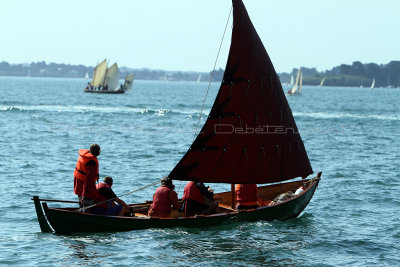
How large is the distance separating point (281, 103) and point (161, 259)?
21.2 ft

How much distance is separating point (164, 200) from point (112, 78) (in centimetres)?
12929

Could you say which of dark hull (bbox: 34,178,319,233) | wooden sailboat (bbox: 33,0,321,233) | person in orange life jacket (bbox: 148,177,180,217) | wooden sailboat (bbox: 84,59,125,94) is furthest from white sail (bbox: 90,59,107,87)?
person in orange life jacket (bbox: 148,177,180,217)

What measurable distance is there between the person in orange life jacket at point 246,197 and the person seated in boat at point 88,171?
4.59 m

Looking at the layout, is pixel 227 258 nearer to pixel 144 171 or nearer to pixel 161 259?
pixel 161 259

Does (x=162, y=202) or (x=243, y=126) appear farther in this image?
(x=243, y=126)

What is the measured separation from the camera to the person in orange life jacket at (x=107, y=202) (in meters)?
18.4

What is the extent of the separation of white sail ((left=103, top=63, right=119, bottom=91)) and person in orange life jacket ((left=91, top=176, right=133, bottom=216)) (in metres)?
122

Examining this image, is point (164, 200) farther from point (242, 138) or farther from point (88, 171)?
point (242, 138)

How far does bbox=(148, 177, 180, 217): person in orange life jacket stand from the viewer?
19125 millimetres

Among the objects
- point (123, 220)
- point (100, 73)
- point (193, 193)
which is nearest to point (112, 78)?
point (100, 73)

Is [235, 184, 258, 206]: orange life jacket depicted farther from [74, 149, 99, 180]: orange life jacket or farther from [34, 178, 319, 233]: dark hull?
[74, 149, 99, 180]: orange life jacket

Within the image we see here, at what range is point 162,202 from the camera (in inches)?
754

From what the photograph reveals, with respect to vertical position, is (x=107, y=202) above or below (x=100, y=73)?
below

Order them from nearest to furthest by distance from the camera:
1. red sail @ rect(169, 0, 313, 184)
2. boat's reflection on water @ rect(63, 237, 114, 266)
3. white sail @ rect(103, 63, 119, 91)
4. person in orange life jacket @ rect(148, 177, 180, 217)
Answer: boat's reflection on water @ rect(63, 237, 114, 266) → person in orange life jacket @ rect(148, 177, 180, 217) → red sail @ rect(169, 0, 313, 184) → white sail @ rect(103, 63, 119, 91)
